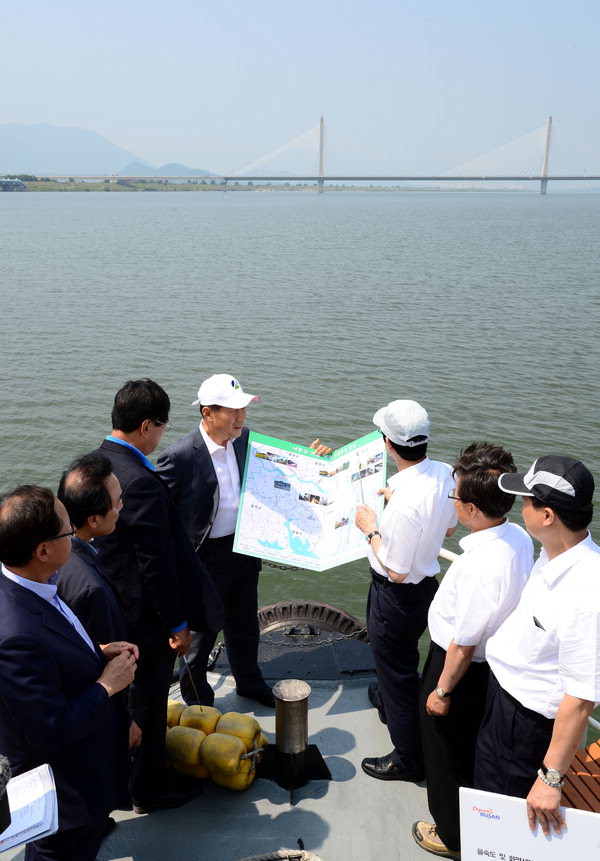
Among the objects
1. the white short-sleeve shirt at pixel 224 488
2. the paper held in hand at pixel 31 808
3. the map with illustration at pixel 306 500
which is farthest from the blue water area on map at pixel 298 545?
the paper held in hand at pixel 31 808

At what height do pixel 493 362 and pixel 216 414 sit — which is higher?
pixel 216 414

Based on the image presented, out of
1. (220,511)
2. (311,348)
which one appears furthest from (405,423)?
(311,348)

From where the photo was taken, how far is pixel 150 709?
355 centimetres

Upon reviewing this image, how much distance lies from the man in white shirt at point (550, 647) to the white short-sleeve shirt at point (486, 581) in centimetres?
15

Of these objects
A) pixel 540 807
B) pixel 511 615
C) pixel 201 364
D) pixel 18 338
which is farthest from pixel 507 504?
pixel 18 338

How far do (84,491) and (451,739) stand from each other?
1986 mm

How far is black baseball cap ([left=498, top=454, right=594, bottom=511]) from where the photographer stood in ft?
8.36

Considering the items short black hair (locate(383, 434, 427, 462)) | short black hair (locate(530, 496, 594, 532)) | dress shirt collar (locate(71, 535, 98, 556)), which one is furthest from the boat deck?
short black hair (locate(530, 496, 594, 532))

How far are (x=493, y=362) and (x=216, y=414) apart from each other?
14154 millimetres

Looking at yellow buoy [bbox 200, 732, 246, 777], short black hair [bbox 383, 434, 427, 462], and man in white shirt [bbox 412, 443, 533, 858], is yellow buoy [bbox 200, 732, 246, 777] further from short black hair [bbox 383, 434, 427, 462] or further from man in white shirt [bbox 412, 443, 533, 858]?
short black hair [bbox 383, 434, 427, 462]

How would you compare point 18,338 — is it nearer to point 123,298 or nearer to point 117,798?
point 123,298

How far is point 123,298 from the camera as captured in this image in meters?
25.0

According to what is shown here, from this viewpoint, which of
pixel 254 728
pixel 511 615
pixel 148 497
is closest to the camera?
pixel 511 615

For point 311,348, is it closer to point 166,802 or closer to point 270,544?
point 270,544
